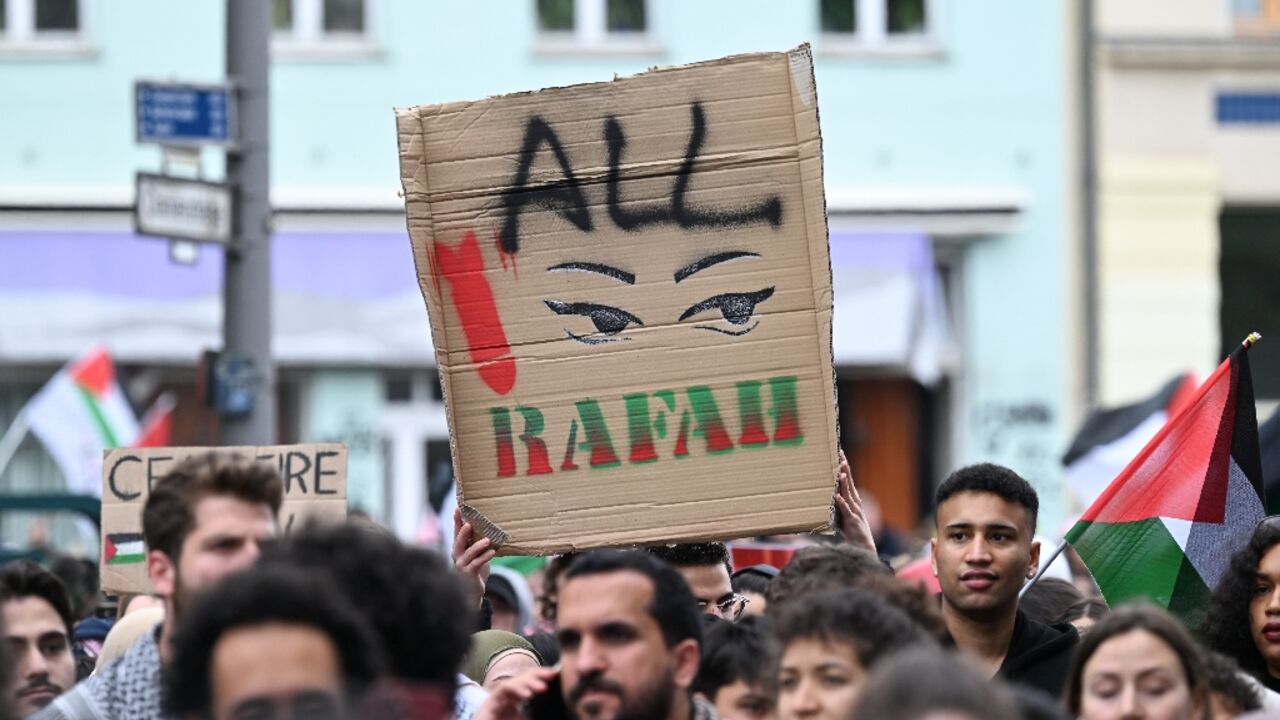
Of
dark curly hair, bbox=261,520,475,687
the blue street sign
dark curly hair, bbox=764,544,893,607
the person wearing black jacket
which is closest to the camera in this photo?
dark curly hair, bbox=261,520,475,687

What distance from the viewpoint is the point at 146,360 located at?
1847 centimetres

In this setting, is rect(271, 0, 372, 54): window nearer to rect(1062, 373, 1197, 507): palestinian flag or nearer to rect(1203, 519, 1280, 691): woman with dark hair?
rect(1062, 373, 1197, 507): palestinian flag

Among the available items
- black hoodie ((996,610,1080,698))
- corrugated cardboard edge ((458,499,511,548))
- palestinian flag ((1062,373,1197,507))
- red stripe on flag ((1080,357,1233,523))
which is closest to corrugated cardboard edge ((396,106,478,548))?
corrugated cardboard edge ((458,499,511,548))

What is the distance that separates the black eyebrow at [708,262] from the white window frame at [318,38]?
13.2m

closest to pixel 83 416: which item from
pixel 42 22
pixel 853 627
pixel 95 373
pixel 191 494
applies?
pixel 95 373

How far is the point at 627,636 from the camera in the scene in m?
4.88

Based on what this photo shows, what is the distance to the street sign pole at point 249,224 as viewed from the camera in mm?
11523

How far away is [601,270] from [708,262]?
276 mm

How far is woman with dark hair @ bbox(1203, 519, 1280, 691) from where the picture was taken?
6.27 metres

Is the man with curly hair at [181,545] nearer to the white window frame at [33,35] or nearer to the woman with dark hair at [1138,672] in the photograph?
the woman with dark hair at [1138,672]

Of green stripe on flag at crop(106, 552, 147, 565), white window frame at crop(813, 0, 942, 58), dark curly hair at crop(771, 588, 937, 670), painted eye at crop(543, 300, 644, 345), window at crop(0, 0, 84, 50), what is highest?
window at crop(0, 0, 84, 50)

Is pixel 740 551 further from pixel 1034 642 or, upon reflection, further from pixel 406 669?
pixel 406 669

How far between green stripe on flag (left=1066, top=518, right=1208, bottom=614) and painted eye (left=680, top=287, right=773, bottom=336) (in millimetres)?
1531

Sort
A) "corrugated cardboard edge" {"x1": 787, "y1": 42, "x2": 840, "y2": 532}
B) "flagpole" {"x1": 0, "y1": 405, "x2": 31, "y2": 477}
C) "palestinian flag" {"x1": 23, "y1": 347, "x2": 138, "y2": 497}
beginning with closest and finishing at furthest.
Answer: "corrugated cardboard edge" {"x1": 787, "y1": 42, "x2": 840, "y2": 532}
"palestinian flag" {"x1": 23, "y1": 347, "x2": 138, "y2": 497}
"flagpole" {"x1": 0, "y1": 405, "x2": 31, "y2": 477}
